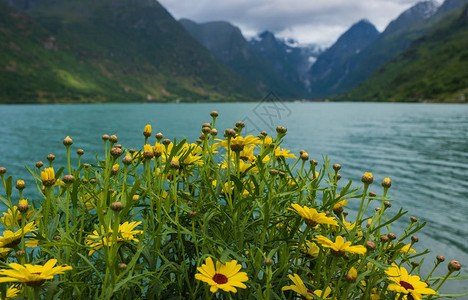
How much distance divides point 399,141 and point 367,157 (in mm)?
7185

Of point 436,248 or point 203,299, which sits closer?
point 203,299

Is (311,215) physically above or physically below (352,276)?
above

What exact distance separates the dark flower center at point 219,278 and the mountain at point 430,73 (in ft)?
334

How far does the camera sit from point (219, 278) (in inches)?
51.1

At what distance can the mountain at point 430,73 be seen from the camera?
93.6 metres

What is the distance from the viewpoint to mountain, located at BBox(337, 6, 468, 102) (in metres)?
93.6

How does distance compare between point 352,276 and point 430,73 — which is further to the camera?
point 430,73

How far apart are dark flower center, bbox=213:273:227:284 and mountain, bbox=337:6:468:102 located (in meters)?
102

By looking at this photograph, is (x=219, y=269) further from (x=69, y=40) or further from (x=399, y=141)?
(x=69, y=40)

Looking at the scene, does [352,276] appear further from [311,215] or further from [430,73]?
[430,73]

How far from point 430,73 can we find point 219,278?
140545 millimetres

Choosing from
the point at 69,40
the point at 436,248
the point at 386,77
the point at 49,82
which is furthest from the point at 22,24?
the point at 436,248

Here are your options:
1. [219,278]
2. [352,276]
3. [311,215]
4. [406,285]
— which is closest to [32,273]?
[219,278]

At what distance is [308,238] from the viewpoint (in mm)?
1762
